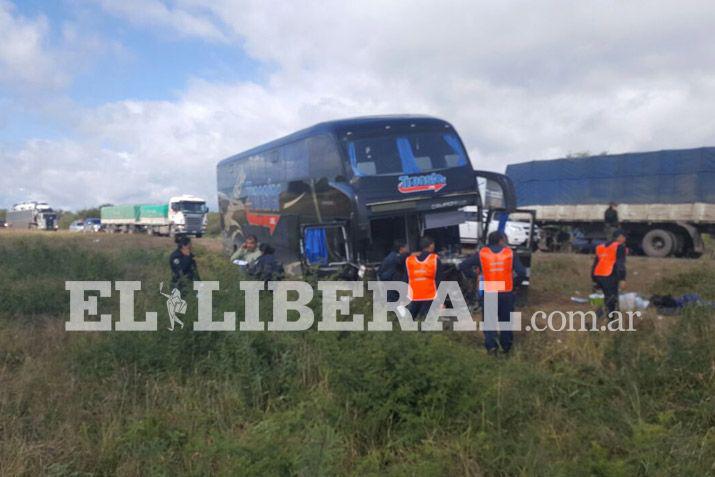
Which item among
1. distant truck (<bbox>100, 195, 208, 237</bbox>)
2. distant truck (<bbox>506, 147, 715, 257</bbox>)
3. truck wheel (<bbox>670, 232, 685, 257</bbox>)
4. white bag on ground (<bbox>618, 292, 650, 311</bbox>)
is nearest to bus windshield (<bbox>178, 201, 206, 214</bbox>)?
distant truck (<bbox>100, 195, 208, 237</bbox>)

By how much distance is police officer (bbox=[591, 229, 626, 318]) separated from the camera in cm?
776

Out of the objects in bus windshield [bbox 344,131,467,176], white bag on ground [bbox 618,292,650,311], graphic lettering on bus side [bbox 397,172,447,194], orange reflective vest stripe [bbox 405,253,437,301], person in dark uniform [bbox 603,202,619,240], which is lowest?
white bag on ground [bbox 618,292,650,311]

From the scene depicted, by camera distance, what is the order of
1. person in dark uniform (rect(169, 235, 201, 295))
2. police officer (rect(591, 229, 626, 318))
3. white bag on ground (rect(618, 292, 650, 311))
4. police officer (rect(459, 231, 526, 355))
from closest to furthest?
police officer (rect(459, 231, 526, 355)), police officer (rect(591, 229, 626, 318)), person in dark uniform (rect(169, 235, 201, 295)), white bag on ground (rect(618, 292, 650, 311))

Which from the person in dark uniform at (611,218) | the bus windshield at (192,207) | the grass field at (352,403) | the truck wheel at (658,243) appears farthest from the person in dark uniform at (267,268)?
the bus windshield at (192,207)

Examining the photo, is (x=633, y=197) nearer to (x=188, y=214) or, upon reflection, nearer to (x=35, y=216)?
(x=188, y=214)

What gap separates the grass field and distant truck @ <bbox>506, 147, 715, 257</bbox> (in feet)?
37.2

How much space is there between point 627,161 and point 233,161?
11870 millimetres

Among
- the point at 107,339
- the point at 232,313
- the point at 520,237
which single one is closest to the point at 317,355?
the point at 232,313

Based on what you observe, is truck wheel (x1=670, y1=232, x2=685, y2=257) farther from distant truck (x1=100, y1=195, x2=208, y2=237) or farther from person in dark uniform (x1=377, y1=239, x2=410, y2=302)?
distant truck (x1=100, y1=195, x2=208, y2=237)

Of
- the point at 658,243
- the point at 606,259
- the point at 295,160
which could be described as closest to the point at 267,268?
the point at 295,160

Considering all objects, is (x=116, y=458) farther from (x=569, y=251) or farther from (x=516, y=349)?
Answer: (x=569, y=251)

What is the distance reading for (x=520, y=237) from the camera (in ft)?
60.8

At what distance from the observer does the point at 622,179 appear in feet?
58.0

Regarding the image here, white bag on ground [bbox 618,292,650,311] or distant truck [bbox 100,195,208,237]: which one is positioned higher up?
distant truck [bbox 100,195,208,237]
